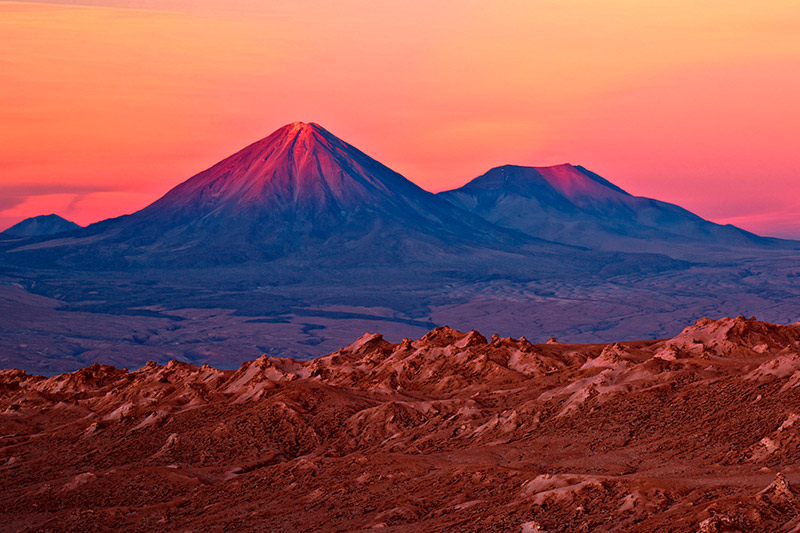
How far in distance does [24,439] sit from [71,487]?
16404 millimetres

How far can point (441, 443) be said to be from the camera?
1886 inches

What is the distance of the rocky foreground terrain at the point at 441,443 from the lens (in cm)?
3017

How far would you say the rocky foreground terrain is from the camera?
30172mm

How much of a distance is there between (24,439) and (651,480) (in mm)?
43478

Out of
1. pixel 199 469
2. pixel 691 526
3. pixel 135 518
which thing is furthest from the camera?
pixel 199 469

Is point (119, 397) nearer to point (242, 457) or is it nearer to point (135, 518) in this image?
point (242, 457)

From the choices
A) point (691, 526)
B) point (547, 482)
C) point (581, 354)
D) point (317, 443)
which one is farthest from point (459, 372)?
point (691, 526)

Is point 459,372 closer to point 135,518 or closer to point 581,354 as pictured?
point 581,354

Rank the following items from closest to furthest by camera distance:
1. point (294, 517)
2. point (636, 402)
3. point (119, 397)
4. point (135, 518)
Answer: point (294, 517), point (135, 518), point (636, 402), point (119, 397)

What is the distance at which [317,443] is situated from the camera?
53.3 meters

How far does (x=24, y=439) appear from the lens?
6091 centimetres

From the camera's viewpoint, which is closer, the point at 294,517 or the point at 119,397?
the point at 294,517

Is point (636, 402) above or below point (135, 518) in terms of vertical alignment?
above

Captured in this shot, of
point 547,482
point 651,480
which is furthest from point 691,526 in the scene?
point 547,482
